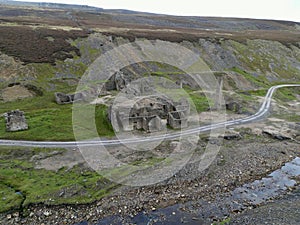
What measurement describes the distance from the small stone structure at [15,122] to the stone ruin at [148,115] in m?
14.1

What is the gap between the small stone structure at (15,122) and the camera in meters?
44.0

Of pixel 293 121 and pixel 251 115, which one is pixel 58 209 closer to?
pixel 251 115

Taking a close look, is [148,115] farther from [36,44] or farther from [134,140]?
[36,44]

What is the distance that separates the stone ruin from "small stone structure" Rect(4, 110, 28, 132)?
555 inches

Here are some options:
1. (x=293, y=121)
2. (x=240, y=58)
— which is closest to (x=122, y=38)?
A: (x=240, y=58)

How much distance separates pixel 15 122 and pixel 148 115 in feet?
72.6

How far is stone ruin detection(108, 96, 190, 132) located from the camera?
4772 cm

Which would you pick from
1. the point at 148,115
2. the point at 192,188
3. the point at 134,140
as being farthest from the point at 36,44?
the point at 192,188

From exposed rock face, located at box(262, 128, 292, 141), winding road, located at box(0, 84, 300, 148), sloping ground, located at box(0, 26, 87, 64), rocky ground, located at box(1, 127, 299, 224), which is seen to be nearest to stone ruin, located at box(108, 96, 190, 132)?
winding road, located at box(0, 84, 300, 148)

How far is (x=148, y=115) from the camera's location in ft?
165

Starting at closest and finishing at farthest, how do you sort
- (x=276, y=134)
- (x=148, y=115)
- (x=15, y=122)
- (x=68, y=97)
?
(x=15, y=122) < (x=276, y=134) < (x=148, y=115) < (x=68, y=97)

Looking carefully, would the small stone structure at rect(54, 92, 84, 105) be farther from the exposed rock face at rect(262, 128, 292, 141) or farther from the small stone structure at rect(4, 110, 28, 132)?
the exposed rock face at rect(262, 128, 292, 141)

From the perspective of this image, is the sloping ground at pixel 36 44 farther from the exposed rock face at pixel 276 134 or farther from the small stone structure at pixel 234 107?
the exposed rock face at pixel 276 134

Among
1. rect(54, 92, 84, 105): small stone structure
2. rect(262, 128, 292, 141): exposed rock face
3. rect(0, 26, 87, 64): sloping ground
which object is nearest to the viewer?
rect(262, 128, 292, 141): exposed rock face
